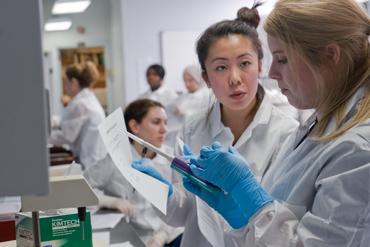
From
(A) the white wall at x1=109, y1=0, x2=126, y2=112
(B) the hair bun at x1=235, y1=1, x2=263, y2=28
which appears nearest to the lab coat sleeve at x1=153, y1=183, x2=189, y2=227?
(B) the hair bun at x1=235, y1=1, x2=263, y2=28

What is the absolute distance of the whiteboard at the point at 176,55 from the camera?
6.18 metres

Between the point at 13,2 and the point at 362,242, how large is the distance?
2.77 ft

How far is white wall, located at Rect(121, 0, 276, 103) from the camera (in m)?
6.05

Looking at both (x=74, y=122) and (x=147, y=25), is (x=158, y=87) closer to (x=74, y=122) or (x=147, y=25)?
(x=147, y=25)

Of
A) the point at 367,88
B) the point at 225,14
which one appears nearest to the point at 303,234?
the point at 367,88

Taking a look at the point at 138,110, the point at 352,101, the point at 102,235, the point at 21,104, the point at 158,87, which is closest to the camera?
the point at 21,104

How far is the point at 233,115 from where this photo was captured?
1506 millimetres

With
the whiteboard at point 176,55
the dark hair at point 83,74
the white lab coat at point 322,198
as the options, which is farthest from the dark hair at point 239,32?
the whiteboard at point 176,55

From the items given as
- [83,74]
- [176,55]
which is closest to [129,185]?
[83,74]

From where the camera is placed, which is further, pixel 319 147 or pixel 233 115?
pixel 233 115

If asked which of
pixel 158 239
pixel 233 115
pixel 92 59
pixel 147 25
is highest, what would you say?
pixel 147 25

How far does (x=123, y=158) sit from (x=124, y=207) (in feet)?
3.54

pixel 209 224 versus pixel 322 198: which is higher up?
pixel 322 198

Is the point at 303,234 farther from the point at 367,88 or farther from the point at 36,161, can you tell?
the point at 36,161
